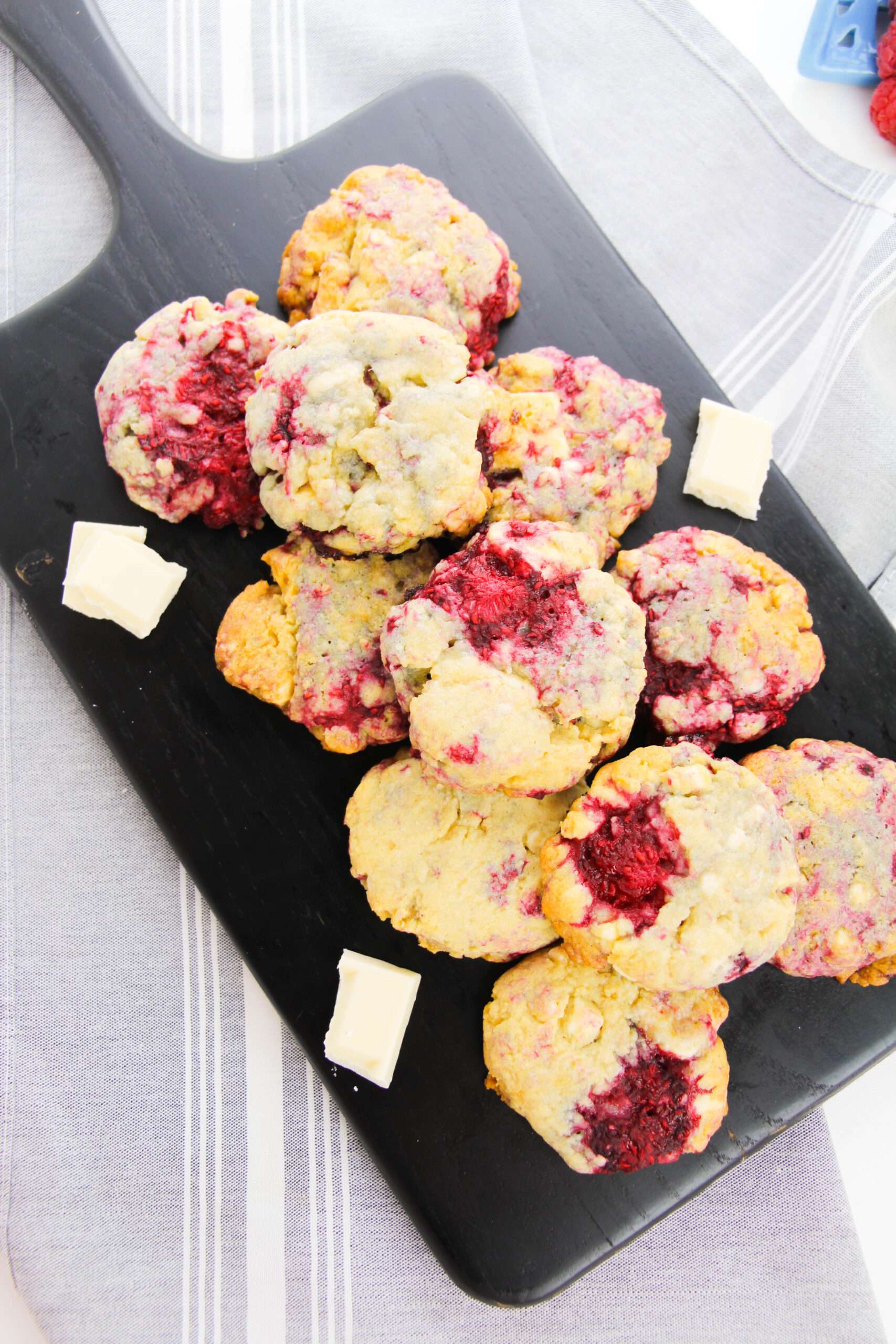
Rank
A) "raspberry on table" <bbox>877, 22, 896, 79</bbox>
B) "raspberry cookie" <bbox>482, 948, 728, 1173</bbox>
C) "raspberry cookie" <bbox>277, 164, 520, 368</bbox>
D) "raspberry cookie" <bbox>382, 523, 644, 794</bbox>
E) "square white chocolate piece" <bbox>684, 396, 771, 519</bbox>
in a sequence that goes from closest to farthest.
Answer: "raspberry cookie" <bbox>382, 523, 644, 794</bbox> → "raspberry cookie" <bbox>482, 948, 728, 1173</bbox> → "raspberry cookie" <bbox>277, 164, 520, 368</bbox> → "square white chocolate piece" <bbox>684, 396, 771, 519</bbox> → "raspberry on table" <bbox>877, 22, 896, 79</bbox>

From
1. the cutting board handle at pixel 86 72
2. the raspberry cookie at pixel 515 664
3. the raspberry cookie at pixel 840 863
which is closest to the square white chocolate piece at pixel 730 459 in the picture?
the raspberry cookie at pixel 515 664

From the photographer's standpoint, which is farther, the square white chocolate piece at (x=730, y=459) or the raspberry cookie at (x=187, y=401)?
the square white chocolate piece at (x=730, y=459)

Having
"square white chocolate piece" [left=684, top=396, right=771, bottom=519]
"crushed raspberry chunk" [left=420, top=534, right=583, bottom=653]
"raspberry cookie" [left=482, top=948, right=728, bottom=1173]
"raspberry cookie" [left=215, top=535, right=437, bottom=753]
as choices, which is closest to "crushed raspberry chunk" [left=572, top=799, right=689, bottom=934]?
"raspberry cookie" [left=482, top=948, right=728, bottom=1173]

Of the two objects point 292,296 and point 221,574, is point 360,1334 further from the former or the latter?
point 292,296

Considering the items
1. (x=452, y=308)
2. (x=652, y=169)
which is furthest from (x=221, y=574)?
(x=652, y=169)

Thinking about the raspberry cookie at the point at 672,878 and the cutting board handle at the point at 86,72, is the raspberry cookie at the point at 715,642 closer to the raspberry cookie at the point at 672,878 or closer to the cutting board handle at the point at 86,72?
the raspberry cookie at the point at 672,878

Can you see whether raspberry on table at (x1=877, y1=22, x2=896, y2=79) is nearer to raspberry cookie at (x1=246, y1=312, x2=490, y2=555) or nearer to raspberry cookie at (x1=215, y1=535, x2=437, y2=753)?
raspberry cookie at (x1=246, y1=312, x2=490, y2=555)
